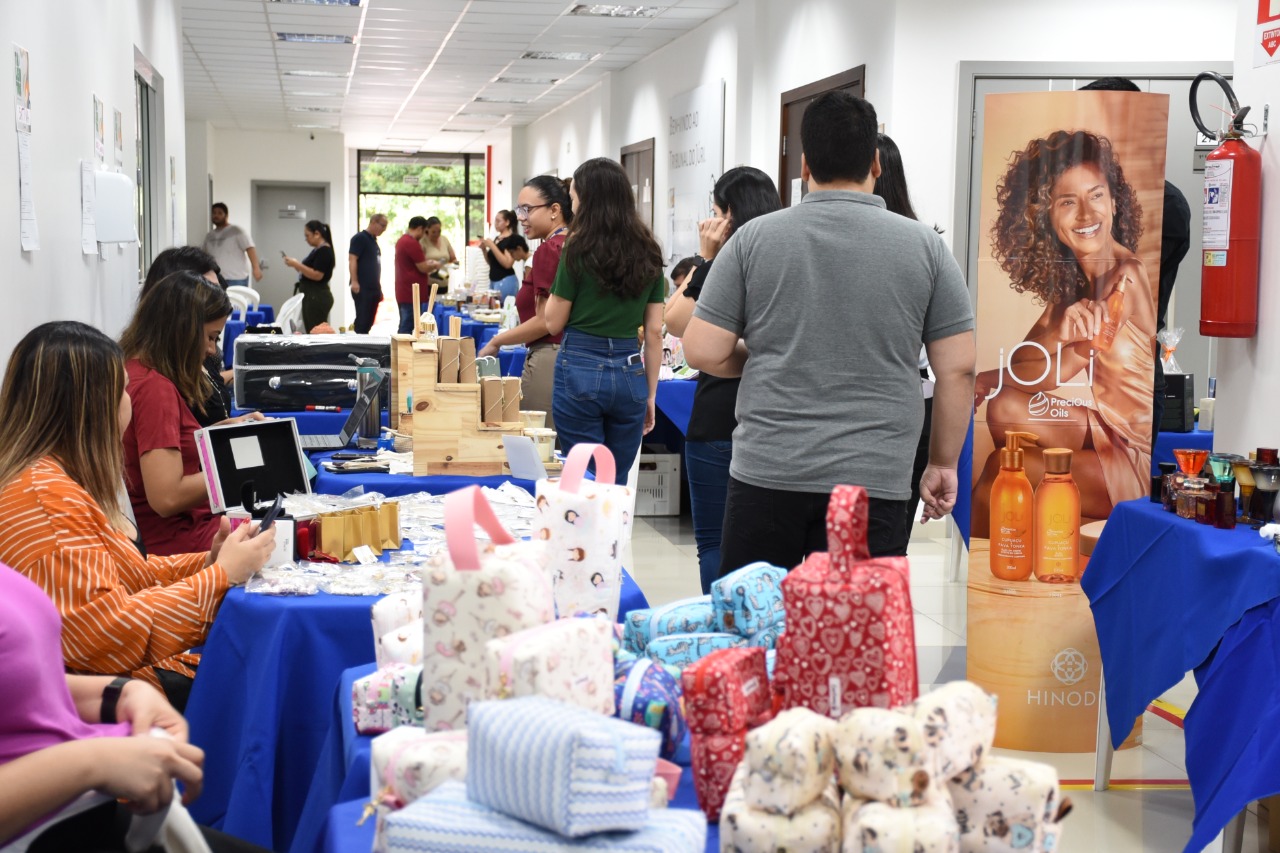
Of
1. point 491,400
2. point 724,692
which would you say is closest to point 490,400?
point 491,400

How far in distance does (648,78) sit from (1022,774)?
1250cm

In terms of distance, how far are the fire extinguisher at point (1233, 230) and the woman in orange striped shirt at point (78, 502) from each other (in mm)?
2469

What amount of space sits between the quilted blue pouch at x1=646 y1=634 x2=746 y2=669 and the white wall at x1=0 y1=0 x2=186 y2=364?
2.23 metres

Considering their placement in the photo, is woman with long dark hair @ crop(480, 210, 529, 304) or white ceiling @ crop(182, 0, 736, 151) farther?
woman with long dark hair @ crop(480, 210, 529, 304)

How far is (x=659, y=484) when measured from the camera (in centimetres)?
707

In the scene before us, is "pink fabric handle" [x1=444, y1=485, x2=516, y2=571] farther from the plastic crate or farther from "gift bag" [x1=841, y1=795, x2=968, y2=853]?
the plastic crate

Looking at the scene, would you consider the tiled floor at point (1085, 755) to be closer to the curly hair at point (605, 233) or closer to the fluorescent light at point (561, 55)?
the curly hair at point (605, 233)

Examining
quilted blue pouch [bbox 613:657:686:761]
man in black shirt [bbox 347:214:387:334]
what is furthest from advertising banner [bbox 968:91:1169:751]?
man in black shirt [bbox 347:214:387:334]

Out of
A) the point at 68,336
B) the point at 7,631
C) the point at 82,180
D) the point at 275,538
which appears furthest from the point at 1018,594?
the point at 82,180

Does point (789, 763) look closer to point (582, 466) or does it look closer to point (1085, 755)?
point (582, 466)

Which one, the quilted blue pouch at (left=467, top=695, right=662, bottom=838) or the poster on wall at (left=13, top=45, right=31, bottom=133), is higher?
the poster on wall at (left=13, top=45, right=31, bottom=133)

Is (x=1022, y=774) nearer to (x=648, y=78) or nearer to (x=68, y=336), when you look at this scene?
(x=68, y=336)

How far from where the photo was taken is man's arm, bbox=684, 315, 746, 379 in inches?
100

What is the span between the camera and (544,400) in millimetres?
5273
